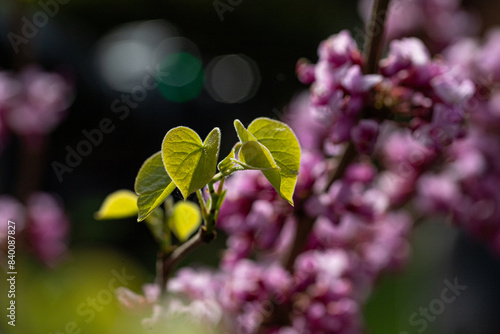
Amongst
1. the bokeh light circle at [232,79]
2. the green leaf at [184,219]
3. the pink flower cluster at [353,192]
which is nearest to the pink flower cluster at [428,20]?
the pink flower cluster at [353,192]

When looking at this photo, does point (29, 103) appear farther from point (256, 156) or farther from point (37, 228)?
point (256, 156)

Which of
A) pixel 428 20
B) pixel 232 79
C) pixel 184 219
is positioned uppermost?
pixel 184 219

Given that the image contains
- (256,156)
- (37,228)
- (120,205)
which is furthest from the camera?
(37,228)

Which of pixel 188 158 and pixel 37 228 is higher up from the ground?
pixel 188 158

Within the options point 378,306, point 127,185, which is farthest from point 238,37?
point 378,306

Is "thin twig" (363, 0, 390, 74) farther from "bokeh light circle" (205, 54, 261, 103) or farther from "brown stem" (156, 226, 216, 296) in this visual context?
"bokeh light circle" (205, 54, 261, 103)

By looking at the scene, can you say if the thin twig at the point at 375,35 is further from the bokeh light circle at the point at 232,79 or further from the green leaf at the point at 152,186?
the bokeh light circle at the point at 232,79

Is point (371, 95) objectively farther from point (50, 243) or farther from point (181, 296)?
point (50, 243)

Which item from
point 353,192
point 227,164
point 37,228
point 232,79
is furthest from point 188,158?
point 232,79
